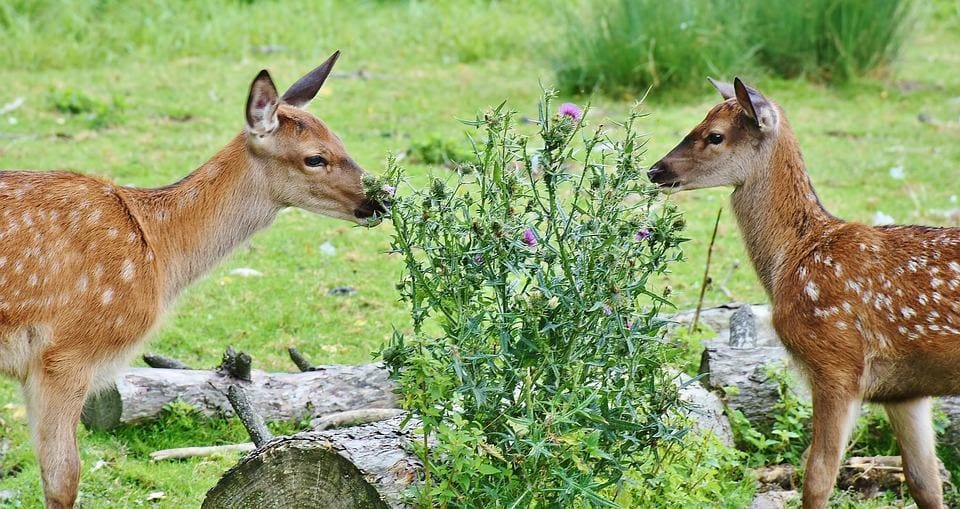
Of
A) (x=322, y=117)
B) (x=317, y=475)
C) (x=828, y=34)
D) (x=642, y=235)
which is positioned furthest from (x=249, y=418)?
(x=828, y=34)

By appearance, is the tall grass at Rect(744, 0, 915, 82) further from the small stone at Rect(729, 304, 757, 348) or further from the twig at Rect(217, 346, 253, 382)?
the twig at Rect(217, 346, 253, 382)

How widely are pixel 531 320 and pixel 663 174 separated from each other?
2057 mm

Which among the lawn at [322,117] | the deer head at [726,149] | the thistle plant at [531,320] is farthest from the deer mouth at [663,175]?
the thistle plant at [531,320]

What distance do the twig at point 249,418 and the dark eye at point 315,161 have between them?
1.03m

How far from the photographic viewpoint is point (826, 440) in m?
5.42

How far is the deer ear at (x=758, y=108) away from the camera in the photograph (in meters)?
5.84

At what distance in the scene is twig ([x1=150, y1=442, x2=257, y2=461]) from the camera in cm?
592

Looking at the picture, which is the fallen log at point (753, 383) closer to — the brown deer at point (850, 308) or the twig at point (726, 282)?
the brown deer at point (850, 308)

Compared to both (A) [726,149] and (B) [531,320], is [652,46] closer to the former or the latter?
(A) [726,149]

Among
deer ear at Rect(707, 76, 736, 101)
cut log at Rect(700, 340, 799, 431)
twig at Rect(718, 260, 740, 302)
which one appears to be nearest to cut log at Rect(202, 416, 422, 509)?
cut log at Rect(700, 340, 799, 431)

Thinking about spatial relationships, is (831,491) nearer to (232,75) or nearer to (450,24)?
(232,75)

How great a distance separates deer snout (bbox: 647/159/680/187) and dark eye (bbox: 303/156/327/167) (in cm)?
159

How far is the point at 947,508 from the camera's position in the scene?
591cm

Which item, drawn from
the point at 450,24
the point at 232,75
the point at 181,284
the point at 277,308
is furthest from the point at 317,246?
the point at 450,24
